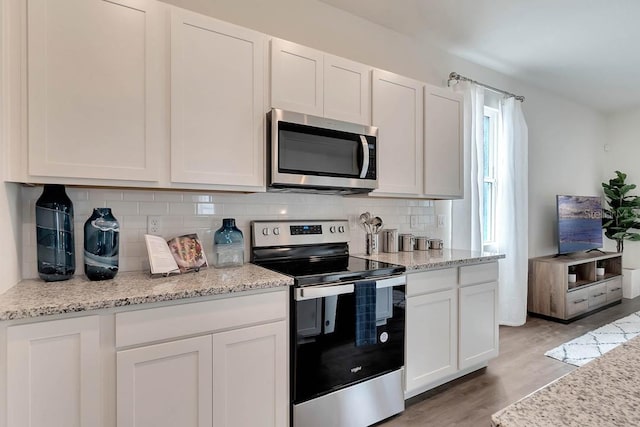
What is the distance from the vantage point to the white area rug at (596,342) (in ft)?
9.64

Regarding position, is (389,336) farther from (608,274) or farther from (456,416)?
(608,274)

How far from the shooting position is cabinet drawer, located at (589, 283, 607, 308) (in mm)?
4215

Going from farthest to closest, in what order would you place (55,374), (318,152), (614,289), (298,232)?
(614,289)
(298,232)
(318,152)
(55,374)

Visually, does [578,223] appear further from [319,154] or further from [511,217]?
[319,154]

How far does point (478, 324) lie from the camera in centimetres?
255

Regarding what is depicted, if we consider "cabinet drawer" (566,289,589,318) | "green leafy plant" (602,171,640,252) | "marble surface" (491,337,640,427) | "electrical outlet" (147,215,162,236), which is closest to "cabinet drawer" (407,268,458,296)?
"marble surface" (491,337,640,427)

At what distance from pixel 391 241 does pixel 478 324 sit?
34.8 inches

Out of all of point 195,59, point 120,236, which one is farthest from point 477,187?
point 120,236

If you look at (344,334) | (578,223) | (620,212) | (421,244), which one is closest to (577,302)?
(578,223)

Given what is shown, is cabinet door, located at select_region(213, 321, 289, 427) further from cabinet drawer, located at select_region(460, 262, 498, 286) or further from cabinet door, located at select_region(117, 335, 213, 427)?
cabinet drawer, located at select_region(460, 262, 498, 286)

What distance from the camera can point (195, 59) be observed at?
1738 millimetres

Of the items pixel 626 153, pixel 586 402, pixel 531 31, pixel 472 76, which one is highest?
pixel 531 31

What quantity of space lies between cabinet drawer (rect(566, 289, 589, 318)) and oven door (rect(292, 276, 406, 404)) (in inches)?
116

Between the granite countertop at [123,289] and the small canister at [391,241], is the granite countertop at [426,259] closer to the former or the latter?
the small canister at [391,241]
